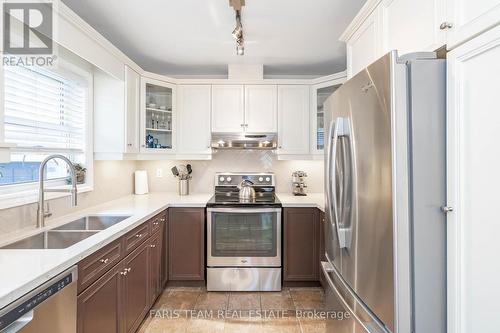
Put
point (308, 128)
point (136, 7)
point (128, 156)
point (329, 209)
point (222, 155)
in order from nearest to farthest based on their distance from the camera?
point (329, 209) → point (136, 7) → point (128, 156) → point (308, 128) → point (222, 155)

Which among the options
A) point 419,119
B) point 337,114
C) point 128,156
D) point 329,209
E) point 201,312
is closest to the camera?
point 419,119

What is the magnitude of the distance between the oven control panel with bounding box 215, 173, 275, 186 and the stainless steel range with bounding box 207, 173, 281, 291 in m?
0.58

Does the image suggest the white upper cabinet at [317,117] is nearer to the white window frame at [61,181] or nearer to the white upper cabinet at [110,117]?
the white upper cabinet at [110,117]

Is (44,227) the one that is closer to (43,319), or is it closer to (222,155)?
(43,319)

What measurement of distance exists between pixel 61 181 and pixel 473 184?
104 inches

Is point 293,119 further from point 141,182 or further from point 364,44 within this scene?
point 141,182

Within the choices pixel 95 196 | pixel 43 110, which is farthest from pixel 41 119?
pixel 95 196

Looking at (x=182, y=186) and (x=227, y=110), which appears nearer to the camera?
(x=227, y=110)

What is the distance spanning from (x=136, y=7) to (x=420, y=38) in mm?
1910

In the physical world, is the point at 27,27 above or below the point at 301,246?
above

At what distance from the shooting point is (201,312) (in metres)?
2.38

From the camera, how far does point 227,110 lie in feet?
→ 10.3

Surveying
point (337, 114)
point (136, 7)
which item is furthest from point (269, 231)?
point (136, 7)

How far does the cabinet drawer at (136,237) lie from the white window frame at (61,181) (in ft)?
2.06
